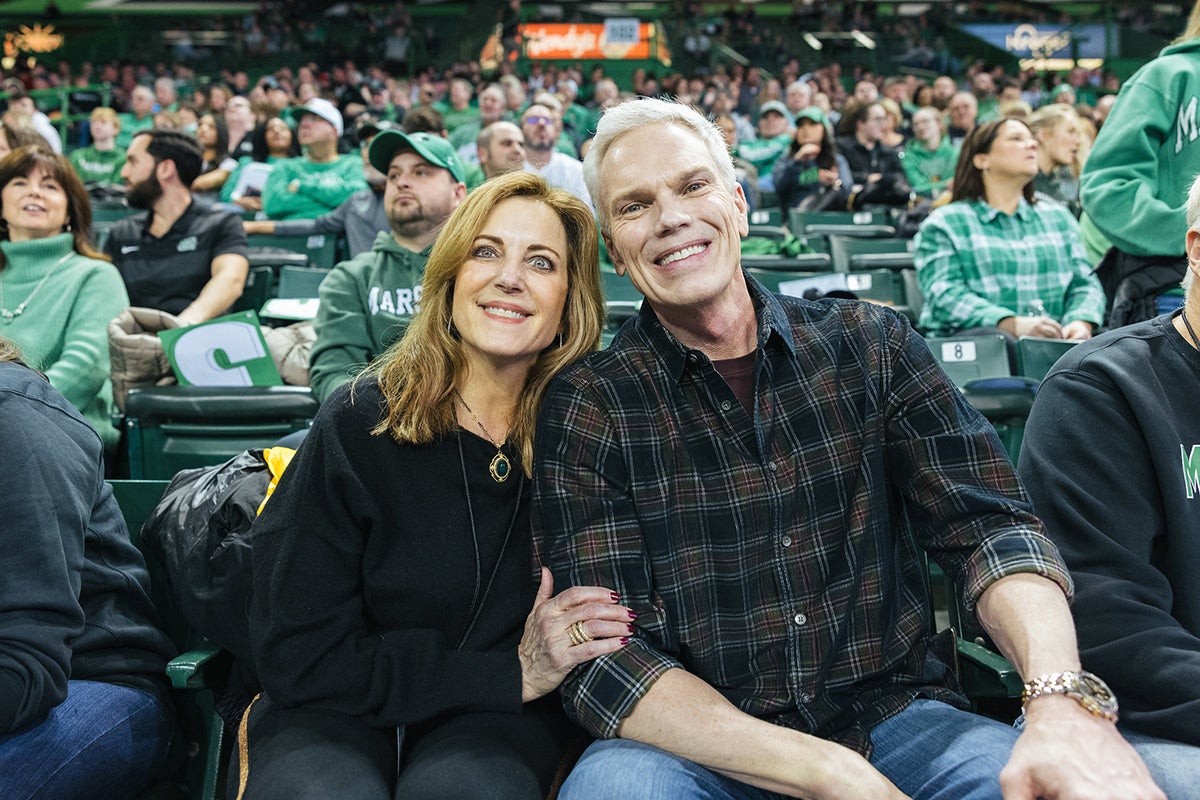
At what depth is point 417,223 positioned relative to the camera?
12.7 ft

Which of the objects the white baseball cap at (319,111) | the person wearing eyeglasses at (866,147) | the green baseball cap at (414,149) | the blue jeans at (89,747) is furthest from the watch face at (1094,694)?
the person wearing eyeglasses at (866,147)

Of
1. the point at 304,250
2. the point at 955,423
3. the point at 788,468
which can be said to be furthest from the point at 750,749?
the point at 304,250

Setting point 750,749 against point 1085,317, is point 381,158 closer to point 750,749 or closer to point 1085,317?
point 1085,317

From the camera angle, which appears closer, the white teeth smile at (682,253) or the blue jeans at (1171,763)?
the blue jeans at (1171,763)

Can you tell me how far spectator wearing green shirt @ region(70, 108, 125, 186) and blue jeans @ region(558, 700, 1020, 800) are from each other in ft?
32.9

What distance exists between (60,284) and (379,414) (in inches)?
84.1

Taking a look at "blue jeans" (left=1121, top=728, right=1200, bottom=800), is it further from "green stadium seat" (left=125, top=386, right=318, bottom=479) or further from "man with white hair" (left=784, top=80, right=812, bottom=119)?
"man with white hair" (left=784, top=80, right=812, bottom=119)

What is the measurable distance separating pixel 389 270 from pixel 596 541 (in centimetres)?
223

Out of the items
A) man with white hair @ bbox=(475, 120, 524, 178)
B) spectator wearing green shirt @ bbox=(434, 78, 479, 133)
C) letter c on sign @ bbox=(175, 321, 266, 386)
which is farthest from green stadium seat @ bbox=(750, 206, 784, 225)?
spectator wearing green shirt @ bbox=(434, 78, 479, 133)

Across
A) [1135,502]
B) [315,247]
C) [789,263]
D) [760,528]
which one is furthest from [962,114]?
[760,528]

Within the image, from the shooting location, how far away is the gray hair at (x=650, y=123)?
193cm

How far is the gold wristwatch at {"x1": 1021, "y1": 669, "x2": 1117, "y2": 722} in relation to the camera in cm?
147

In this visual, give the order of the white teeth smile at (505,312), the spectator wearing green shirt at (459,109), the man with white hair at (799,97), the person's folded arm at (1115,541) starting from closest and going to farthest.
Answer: the person's folded arm at (1115,541)
the white teeth smile at (505,312)
the man with white hair at (799,97)
the spectator wearing green shirt at (459,109)

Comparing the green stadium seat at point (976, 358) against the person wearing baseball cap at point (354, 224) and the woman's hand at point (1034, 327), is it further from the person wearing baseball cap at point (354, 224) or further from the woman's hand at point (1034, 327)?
the person wearing baseball cap at point (354, 224)
